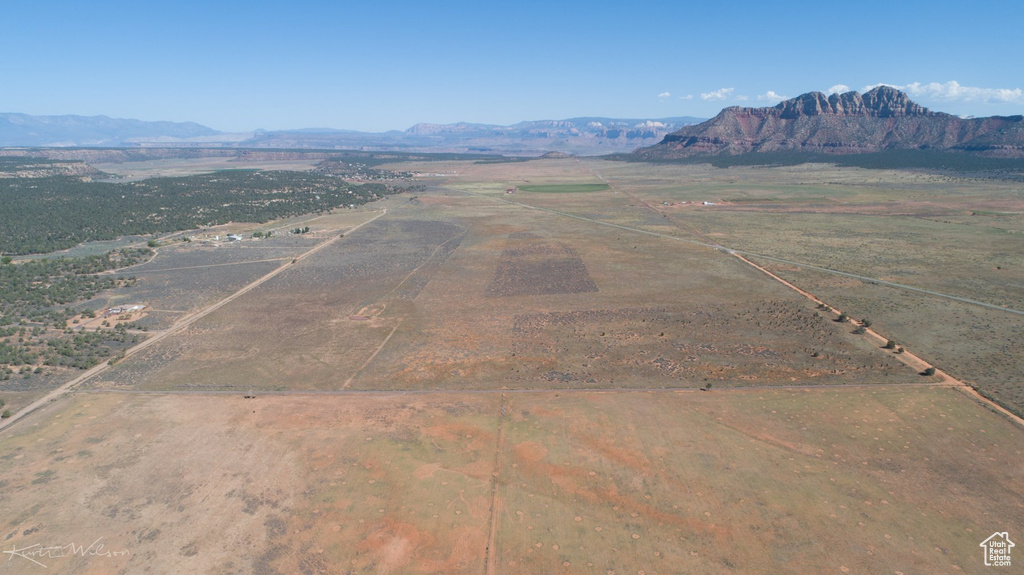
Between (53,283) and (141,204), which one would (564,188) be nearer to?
(141,204)

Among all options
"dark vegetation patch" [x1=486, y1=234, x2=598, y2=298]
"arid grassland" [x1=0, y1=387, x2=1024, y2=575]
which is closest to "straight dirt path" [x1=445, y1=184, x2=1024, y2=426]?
"arid grassland" [x1=0, y1=387, x2=1024, y2=575]

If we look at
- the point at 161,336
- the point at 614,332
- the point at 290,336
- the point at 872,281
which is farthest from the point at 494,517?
the point at 872,281

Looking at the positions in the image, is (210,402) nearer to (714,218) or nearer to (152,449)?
(152,449)

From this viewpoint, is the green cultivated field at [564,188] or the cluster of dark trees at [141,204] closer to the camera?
the cluster of dark trees at [141,204]

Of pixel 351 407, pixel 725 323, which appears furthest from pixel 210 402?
pixel 725 323

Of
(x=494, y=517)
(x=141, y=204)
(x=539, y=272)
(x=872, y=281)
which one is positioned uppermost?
(x=141, y=204)

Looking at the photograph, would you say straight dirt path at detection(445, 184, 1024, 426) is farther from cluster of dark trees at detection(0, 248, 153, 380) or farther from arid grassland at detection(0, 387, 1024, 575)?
cluster of dark trees at detection(0, 248, 153, 380)

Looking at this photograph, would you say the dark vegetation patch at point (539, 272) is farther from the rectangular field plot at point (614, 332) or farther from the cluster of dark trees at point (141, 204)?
the cluster of dark trees at point (141, 204)

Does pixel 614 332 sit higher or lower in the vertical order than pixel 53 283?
lower

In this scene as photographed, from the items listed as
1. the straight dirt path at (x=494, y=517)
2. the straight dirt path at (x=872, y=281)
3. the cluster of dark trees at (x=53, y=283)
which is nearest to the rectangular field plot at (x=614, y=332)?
the straight dirt path at (x=872, y=281)
